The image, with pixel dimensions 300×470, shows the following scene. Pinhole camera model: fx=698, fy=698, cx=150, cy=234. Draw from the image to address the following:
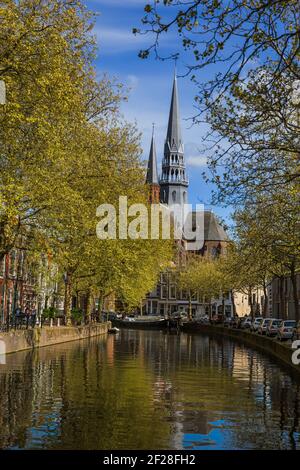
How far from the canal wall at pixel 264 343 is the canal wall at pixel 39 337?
13.3 meters

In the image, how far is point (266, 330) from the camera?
60469 millimetres

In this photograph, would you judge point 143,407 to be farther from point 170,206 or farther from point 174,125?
point 170,206

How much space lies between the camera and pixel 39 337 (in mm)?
40531

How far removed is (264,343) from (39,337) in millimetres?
16884

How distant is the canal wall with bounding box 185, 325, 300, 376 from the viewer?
33894mm

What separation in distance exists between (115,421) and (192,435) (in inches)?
74.8

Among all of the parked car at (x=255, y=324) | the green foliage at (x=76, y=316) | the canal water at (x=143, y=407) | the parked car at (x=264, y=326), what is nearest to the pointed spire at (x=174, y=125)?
the parked car at (x=255, y=324)

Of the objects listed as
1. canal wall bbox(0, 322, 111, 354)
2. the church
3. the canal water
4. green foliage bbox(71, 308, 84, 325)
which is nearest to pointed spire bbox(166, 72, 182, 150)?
the church

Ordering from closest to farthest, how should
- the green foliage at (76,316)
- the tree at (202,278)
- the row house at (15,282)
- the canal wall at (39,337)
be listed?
1. the canal wall at (39,337)
2. the row house at (15,282)
3. the green foliage at (76,316)
4. the tree at (202,278)

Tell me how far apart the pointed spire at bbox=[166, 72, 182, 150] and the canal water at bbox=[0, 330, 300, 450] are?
128 meters

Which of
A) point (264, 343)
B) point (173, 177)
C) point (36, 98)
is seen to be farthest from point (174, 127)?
point (36, 98)

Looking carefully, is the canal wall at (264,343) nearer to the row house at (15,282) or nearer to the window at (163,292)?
the row house at (15,282)

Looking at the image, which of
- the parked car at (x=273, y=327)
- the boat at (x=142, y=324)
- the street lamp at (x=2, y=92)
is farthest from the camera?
the boat at (x=142, y=324)

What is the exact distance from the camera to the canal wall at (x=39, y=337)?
34062 mm
